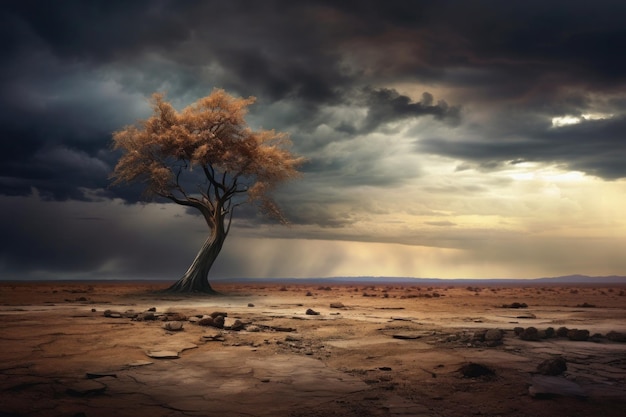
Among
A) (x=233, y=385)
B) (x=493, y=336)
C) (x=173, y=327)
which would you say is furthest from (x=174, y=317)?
(x=493, y=336)

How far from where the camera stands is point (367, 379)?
707 centimetres

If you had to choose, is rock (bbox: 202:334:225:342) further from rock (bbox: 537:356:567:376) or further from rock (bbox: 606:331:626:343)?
rock (bbox: 606:331:626:343)

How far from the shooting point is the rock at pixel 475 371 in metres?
7.12

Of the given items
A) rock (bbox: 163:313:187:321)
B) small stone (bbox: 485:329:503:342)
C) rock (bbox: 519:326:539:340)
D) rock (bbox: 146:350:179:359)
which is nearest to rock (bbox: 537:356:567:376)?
small stone (bbox: 485:329:503:342)

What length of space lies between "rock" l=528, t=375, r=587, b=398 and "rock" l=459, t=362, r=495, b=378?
0.68 metres

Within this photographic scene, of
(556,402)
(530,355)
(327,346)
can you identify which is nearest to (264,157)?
(327,346)

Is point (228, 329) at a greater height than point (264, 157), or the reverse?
point (264, 157)

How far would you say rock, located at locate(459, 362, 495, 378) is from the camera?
23.4ft

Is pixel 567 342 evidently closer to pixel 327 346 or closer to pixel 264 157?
pixel 327 346

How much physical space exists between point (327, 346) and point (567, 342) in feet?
16.4

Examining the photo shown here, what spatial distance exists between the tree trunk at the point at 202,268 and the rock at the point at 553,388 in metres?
26.1

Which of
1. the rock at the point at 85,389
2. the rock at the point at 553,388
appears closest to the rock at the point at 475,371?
the rock at the point at 553,388

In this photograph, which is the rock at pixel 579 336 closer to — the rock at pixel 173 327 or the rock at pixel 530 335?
the rock at pixel 530 335

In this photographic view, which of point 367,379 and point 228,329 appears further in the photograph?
point 228,329
